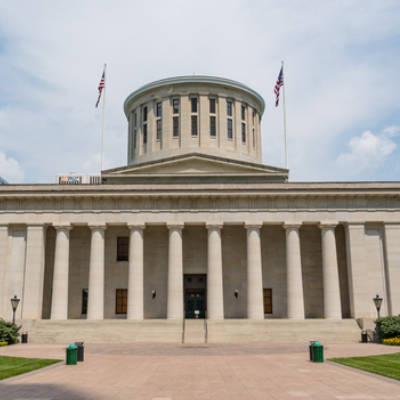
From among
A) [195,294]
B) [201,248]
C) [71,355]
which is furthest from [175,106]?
[71,355]

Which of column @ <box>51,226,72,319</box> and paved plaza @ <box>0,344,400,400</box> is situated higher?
column @ <box>51,226,72,319</box>

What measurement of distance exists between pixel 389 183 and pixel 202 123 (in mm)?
20646

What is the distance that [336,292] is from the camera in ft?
127

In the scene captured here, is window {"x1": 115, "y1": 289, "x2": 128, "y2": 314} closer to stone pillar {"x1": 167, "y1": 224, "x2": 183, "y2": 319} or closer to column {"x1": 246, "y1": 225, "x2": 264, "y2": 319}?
stone pillar {"x1": 167, "y1": 224, "x2": 183, "y2": 319}

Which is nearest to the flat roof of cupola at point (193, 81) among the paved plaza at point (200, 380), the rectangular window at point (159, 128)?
the rectangular window at point (159, 128)

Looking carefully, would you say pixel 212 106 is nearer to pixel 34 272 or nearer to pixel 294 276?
pixel 294 276

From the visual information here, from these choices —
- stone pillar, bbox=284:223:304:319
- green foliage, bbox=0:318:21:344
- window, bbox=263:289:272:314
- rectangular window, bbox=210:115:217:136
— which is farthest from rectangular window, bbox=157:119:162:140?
green foliage, bbox=0:318:21:344

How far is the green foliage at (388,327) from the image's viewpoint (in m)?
31.2

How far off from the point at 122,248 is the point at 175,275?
25.0 ft

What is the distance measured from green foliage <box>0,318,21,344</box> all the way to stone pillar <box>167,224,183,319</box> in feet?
38.5

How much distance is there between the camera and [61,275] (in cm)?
3903

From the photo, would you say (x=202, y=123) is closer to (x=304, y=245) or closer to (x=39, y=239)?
(x=304, y=245)

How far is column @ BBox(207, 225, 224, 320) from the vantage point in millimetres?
38250

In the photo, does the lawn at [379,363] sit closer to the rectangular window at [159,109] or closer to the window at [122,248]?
the window at [122,248]
